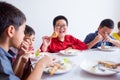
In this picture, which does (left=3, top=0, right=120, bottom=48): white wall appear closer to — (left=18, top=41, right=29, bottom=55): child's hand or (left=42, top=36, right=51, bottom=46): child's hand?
(left=42, top=36, right=51, bottom=46): child's hand

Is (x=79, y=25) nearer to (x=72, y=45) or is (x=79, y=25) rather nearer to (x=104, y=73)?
(x=72, y=45)

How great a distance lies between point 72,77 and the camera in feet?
3.38

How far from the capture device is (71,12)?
285 cm

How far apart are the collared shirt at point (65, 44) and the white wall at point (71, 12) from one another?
84 cm

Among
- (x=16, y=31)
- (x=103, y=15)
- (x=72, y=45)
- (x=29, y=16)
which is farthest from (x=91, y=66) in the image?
(x=103, y=15)

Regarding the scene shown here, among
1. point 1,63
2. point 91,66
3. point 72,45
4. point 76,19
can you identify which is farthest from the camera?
point 76,19

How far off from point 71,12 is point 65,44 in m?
1.10

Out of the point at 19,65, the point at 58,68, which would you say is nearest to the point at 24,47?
the point at 19,65

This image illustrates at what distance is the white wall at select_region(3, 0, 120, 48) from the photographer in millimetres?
2568

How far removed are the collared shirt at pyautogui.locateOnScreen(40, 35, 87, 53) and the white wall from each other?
842 mm

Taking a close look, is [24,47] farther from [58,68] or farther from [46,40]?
[46,40]

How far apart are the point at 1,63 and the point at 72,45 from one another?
1151 mm

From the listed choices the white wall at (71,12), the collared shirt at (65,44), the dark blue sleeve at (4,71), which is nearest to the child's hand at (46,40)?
the collared shirt at (65,44)

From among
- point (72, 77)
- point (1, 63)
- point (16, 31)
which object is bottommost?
point (72, 77)
